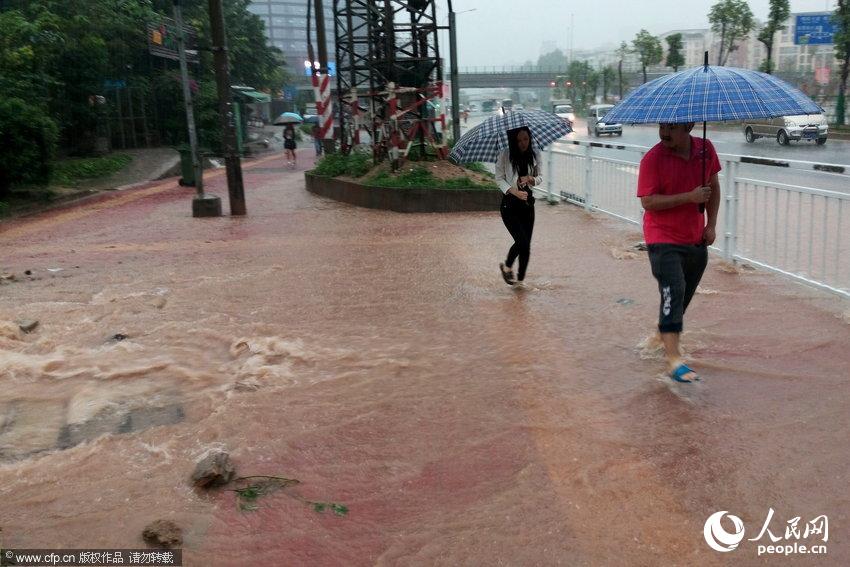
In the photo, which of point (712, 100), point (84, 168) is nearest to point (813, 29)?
point (84, 168)

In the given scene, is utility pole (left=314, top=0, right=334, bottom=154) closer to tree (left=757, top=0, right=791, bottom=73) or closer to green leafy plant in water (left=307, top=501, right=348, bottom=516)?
green leafy plant in water (left=307, top=501, right=348, bottom=516)

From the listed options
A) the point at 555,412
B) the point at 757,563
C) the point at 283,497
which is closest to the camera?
the point at 757,563

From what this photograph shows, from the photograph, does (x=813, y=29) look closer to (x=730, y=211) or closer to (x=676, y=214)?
(x=730, y=211)

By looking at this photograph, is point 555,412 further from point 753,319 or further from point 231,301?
point 231,301

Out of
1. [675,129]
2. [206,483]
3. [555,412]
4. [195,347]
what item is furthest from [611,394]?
[195,347]

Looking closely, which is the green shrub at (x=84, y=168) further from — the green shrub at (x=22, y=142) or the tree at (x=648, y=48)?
the tree at (x=648, y=48)

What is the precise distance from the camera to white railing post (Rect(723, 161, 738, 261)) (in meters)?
8.08

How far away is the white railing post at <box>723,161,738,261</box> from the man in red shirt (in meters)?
3.26

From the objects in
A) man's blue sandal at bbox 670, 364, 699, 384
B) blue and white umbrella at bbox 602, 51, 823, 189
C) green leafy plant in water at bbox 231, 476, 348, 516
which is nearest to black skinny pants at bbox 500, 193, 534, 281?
blue and white umbrella at bbox 602, 51, 823, 189

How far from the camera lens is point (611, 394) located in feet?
16.4

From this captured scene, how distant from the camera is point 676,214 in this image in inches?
195

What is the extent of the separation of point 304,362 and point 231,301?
2.26 m

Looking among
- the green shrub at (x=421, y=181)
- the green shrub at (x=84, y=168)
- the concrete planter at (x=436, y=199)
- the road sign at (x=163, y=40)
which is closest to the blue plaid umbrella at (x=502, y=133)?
the concrete planter at (x=436, y=199)

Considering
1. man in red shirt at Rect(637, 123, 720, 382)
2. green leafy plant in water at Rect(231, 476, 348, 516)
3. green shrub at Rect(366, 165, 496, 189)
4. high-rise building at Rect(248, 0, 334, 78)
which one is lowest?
green leafy plant in water at Rect(231, 476, 348, 516)
